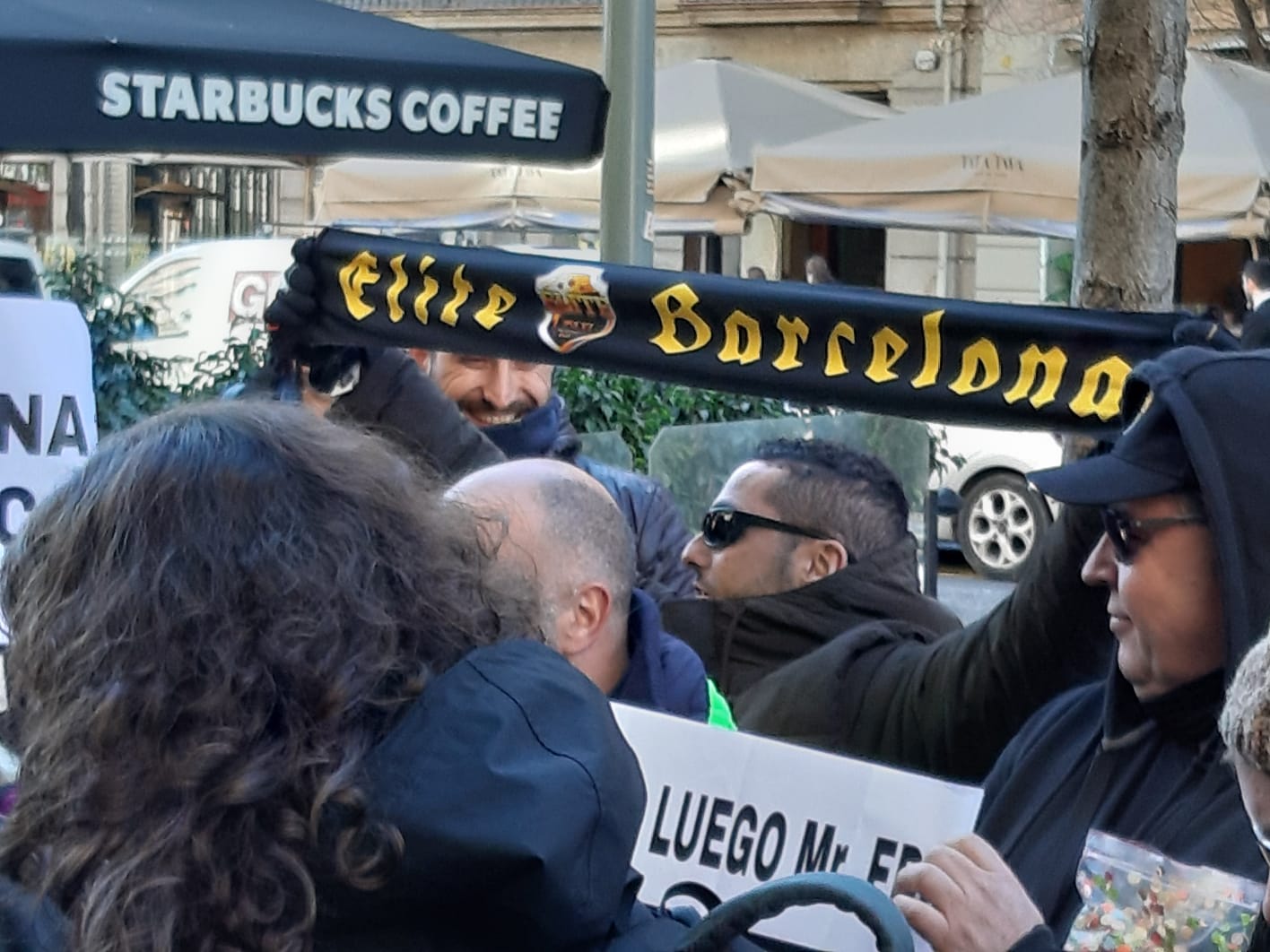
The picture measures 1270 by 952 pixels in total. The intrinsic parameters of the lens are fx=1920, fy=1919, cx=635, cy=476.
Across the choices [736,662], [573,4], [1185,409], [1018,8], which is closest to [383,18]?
[736,662]

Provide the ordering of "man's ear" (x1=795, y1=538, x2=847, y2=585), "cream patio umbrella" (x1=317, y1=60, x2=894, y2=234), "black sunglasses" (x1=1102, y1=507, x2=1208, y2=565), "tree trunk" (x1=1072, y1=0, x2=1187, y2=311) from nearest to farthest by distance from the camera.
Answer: "black sunglasses" (x1=1102, y1=507, x2=1208, y2=565)
"man's ear" (x1=795, y1=538, x2=847, y2=585)
"tree trunk" (x1=1072, y1=0, x2=1187, y2=311)
"cream patio umbrella" (x1=317, y1=60, x2=894, y2=234)

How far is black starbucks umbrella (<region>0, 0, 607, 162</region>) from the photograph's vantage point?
4.58 metres

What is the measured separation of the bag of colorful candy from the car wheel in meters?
9.66

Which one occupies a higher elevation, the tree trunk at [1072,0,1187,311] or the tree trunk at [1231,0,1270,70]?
the tree trunk at [1231,0,1270,70]

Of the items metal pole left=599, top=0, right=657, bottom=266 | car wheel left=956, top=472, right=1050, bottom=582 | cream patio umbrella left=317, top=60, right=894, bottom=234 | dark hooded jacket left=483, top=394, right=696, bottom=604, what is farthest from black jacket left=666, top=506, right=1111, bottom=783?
cream patio umbrella left=317, top=60, right=894, bottom=234

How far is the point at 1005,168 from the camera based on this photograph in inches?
448

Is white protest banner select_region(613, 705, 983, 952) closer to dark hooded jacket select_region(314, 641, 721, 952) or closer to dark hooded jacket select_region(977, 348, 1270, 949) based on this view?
dark hooded jacket select_region(977, 348, 1270, 949)

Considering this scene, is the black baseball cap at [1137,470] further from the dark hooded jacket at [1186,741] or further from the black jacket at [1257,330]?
the black jacket at [1257,330]

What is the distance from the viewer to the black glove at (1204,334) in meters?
2.69

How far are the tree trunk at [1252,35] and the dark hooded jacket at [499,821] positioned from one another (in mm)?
14046

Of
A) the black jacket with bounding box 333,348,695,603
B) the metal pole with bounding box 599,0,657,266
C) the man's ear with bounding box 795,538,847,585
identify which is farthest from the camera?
the metal pole with bounding box 599,0,657,266

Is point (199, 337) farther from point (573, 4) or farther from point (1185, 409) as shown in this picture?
point (573, 4)

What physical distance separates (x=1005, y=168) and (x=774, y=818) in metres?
9.46

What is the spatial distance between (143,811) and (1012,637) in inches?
63.2
